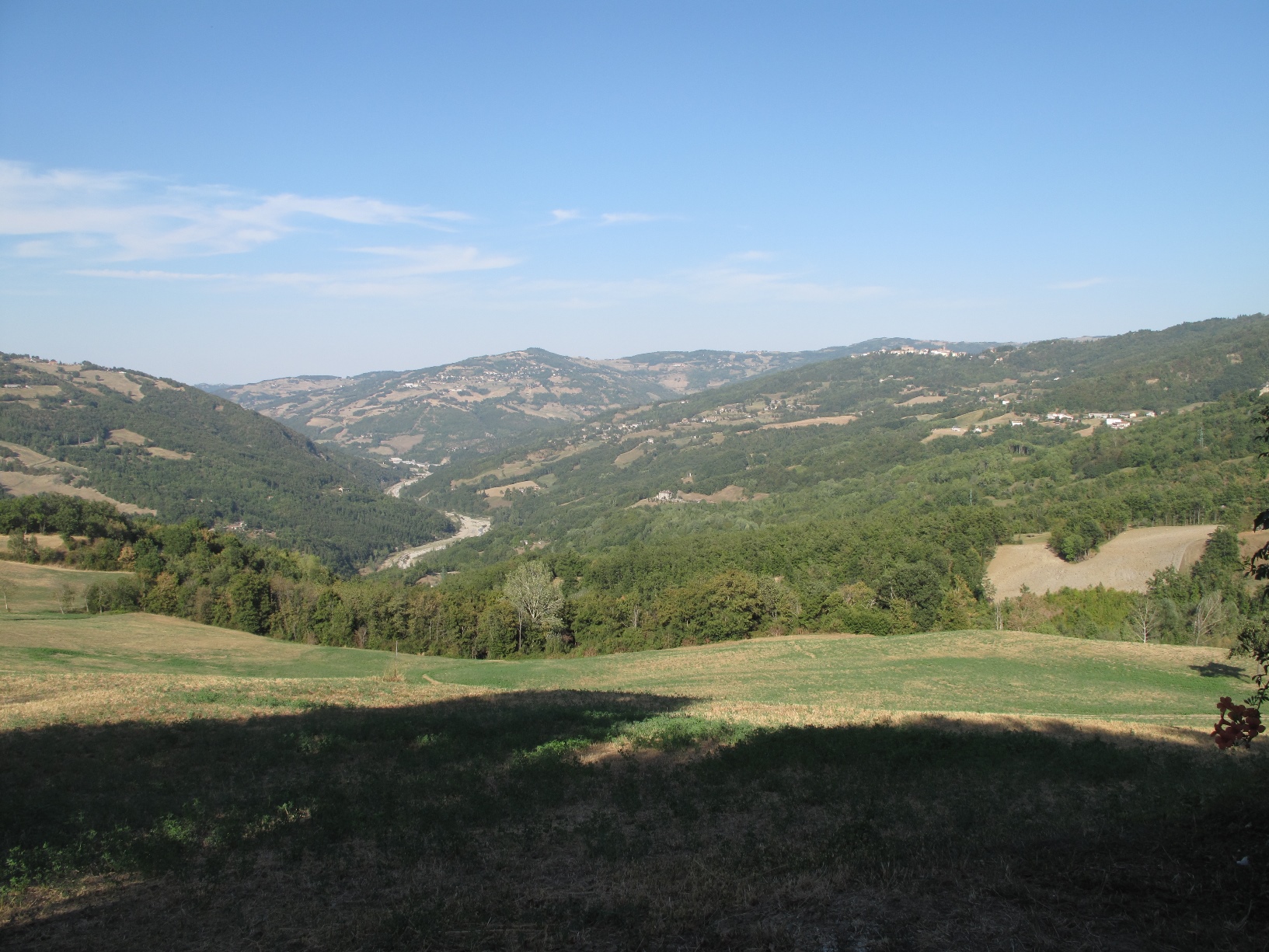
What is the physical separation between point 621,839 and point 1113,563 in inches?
3505

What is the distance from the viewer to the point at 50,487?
545ft

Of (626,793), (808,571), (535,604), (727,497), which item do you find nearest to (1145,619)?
(808,571)

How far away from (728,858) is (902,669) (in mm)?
35114

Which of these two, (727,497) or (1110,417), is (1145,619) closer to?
(727,497)

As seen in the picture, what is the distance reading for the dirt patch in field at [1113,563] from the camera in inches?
2982

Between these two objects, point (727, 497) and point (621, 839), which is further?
point (727, 497)

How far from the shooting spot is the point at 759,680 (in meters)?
38.4

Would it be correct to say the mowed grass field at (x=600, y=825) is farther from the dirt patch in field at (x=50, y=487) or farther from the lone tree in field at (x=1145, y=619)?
the dirt patch in field at (x=50, y=487)

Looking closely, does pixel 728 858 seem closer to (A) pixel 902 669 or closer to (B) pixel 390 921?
(B) pixel 390 921

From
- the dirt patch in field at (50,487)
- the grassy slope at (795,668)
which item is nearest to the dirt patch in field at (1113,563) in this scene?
the grassy slope at (795,668)

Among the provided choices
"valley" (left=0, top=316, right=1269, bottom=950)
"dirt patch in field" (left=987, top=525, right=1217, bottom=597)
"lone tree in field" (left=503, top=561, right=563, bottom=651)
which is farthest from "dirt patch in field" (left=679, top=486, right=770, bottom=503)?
"valley" (left=0, top=316, right=1269, bottom=950)

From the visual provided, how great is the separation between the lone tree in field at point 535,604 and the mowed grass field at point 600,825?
48230 mm

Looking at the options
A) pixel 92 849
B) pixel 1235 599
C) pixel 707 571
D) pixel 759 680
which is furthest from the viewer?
pixel 707 571

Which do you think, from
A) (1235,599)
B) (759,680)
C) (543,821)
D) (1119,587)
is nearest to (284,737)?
(543,821)
